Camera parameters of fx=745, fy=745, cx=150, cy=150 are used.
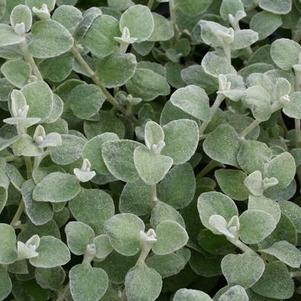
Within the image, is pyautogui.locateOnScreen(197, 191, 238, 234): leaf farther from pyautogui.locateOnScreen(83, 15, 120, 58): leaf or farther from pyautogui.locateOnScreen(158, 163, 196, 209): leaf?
pyautogui.locateOnScreen(83, 15, 120, 58): leaf

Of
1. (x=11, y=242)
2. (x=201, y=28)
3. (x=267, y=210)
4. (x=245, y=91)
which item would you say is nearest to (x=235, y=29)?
(x=201, y=28)

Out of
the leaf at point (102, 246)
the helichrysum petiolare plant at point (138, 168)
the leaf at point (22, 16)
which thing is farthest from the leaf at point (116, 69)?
the leaf at point (102, 246)

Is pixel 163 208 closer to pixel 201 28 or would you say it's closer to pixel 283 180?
pixel 283 180

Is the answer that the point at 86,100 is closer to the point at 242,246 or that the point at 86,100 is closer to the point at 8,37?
the point at 8,37

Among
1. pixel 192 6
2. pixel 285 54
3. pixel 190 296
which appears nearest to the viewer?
pixel 190 296

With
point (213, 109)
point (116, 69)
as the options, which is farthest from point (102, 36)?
point (213, 109)

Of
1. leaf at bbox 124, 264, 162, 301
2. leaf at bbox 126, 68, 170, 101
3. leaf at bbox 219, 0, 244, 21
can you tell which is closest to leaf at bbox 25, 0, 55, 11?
leaf at bbox 126, 68, 170, 101

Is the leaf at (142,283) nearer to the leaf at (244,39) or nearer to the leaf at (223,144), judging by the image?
the leaf at (223,144)
